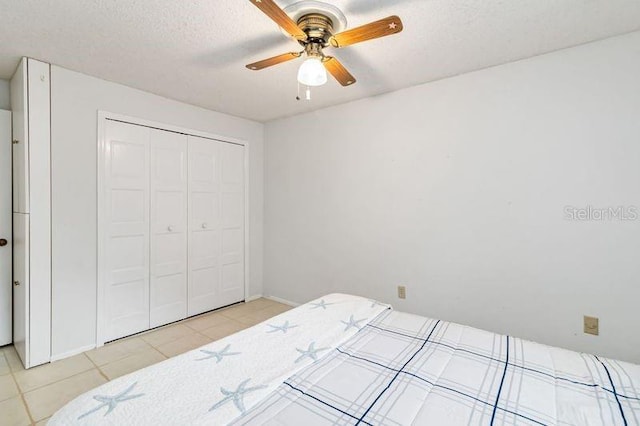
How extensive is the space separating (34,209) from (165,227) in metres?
0.98

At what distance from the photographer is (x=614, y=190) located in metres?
1.89

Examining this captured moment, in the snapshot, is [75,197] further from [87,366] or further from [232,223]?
[232,223]

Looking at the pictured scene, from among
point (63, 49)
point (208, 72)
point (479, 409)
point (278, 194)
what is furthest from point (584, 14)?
point (63, 49)

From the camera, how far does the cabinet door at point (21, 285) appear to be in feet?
7.13

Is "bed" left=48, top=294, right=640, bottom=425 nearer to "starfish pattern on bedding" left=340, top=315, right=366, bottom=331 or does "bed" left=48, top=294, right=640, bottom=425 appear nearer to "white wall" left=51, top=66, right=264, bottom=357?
"starfish pattern on bedding" left=340, top=315, right=366, bottom=331

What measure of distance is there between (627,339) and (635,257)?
1.72ft

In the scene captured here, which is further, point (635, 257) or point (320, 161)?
point (320, 161)

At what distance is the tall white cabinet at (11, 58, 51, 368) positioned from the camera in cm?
216

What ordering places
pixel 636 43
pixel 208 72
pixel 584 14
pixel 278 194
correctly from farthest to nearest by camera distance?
pixel 278 194, pixel 208 72, pixel 636 43, pixel 584 14

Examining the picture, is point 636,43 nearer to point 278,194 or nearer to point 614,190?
point 614,190

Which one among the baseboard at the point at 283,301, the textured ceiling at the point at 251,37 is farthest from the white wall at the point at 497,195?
the baseboard at the point at 283,301

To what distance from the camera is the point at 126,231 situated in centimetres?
270

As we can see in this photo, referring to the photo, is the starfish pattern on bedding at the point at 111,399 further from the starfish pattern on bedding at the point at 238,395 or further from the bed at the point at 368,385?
the starfish pattern on bedding at the point at 238,395

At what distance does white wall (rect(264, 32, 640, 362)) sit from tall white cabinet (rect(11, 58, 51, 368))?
2.33 m
